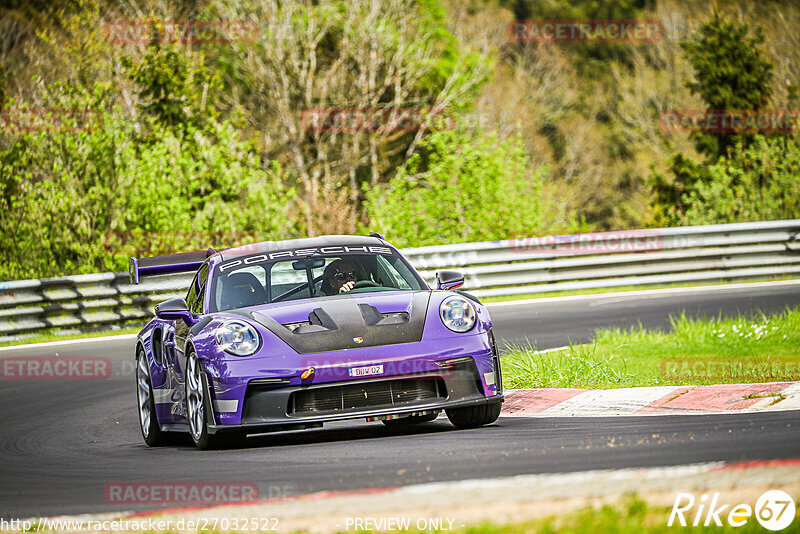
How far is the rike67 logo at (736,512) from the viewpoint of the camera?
14.8ft

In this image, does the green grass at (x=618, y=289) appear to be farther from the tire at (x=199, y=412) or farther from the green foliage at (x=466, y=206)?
the tire at (x=199, y=412)

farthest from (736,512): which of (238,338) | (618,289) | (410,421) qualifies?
(618,289)

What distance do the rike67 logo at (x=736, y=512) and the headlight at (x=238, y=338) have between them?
347 centimetres

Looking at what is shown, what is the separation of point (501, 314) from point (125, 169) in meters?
8.27

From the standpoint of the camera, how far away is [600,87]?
63000 millimetres

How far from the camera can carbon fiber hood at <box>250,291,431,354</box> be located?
756 cm

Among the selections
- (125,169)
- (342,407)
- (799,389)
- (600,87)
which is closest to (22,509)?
(342,407)

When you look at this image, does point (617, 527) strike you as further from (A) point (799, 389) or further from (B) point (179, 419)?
(B) point (179, 419)

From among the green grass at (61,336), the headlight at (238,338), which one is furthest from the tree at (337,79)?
the headlight at (238,338)
